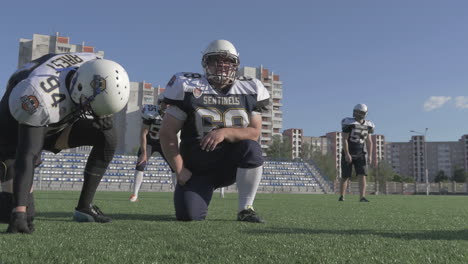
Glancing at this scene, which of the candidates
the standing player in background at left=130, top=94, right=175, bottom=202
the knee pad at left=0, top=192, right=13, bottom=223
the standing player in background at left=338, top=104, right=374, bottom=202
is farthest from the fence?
the knee pad at left=0, top=192, right=13, bottom=223

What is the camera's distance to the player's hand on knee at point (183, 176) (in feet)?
12.8

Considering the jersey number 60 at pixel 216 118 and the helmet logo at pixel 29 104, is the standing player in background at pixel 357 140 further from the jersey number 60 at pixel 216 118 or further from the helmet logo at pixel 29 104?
the helmet logo at pixel 29 104

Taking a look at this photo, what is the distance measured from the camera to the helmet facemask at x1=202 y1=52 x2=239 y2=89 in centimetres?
385

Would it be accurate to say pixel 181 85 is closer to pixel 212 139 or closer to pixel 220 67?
pixel 220 67

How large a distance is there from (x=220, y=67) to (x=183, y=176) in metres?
1.16

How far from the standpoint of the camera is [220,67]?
384 centimetres

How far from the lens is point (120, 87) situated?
319 cm

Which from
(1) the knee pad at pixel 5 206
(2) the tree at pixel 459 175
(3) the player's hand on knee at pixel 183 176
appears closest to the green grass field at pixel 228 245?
(1) the knee pad at pixel 5 206

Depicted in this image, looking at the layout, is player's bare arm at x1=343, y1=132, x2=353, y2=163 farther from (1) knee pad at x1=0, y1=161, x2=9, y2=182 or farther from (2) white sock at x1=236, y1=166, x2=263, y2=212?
(1) knee pad at x1=0, y1=161, x2=9, y2=182

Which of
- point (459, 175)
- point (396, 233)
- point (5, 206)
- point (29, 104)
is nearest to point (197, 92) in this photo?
point (29, 104)

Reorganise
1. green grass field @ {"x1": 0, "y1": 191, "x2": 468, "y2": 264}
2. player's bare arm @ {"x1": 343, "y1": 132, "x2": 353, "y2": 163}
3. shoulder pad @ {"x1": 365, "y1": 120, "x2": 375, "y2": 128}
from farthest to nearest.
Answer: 1. shoulder pad @ {"x1": 365, "y1": 120, "x2": 375, "y2": 128}
2. player's bare arm @ {"x1": 343, "y1": 132, "x2": 353, "y2": 163}
3. green grass field @ {"x1": 0, "y1": 191, "x2": 468, "y2": 264}

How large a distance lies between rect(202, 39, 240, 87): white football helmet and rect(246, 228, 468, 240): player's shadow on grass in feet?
5.24

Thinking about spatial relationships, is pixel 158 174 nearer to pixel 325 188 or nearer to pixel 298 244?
pixel 325 188

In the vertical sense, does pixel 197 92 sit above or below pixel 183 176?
above
